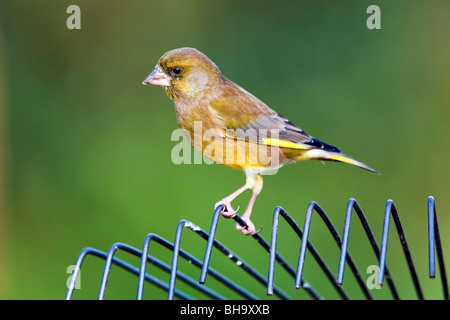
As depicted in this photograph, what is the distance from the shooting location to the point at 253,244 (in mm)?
3902

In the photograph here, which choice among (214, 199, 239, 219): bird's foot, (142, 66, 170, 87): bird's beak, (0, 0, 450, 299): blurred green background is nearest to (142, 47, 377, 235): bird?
(142, 66, 170, 87): bird's beak

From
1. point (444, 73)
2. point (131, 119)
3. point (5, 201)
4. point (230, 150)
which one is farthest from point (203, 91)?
point (444, 73)

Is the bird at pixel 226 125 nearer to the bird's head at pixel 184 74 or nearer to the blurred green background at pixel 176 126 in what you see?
the bird's head at pixel 184 74

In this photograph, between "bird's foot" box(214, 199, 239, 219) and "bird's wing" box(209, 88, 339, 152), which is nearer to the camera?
"bird's foot" box(214, 199, 239, 219)

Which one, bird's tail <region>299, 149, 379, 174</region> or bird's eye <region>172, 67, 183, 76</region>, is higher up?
bird's eye <region>172, 67, 183, 76</region>

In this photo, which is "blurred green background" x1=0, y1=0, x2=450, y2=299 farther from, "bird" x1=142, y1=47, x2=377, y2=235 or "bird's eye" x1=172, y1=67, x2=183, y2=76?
"bird's eye" x1=172, y1=67, x2=183, y2=76

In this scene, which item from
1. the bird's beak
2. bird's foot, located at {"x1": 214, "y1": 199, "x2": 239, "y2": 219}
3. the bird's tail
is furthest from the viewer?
the bird's tail

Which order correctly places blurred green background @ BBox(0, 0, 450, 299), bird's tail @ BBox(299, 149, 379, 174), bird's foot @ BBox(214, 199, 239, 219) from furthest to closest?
blurred green background @ BBox(0, 0, 450, 299)
bird's tail @ BBox(299, 149, 379, 174)
bird's foot @ BBox(214, 199, 239, 219)

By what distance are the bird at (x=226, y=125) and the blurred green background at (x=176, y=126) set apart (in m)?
1.07

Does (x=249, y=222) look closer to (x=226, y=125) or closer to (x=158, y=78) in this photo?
(x=226, y=125)

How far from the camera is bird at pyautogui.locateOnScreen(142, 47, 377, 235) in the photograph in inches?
108

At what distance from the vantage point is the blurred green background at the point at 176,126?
155 inches

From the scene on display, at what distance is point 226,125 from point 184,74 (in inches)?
11.4
